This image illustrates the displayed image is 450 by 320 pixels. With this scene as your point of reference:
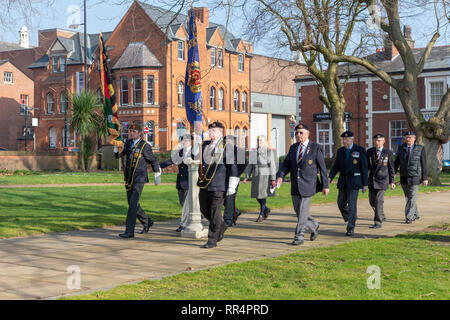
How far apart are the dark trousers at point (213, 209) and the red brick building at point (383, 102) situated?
34.0m

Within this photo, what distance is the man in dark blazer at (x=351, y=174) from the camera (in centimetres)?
1091

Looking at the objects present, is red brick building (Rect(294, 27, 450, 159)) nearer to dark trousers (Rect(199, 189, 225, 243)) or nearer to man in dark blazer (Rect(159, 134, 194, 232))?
man in dark blazer (Rect(159, 134, 194, 232))

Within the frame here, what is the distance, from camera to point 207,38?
54.7 metres

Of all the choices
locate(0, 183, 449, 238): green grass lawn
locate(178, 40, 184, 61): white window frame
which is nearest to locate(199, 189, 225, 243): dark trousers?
locate(0, 183, 449, 238): green grass lawn

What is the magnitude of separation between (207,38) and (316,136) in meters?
14.8

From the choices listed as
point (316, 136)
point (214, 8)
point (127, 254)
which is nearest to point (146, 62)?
point (316, 136)

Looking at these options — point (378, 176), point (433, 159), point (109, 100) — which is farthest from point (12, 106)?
point (378, 176)

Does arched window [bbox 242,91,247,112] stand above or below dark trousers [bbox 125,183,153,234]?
above

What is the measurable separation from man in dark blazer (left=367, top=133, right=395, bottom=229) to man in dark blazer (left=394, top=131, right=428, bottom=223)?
79cm

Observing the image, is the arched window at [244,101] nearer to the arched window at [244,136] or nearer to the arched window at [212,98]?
the arched window at [244,136]

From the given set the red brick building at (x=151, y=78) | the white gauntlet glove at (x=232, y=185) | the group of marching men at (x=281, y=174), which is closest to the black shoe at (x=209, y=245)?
the group of marching men at (x=281, y=174)

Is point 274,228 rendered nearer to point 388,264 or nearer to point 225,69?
point 388,264

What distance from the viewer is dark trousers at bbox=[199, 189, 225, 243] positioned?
933 centimetres

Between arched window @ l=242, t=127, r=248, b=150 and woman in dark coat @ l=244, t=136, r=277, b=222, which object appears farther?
arched window @ l=242, t=127, r=248, b=150
